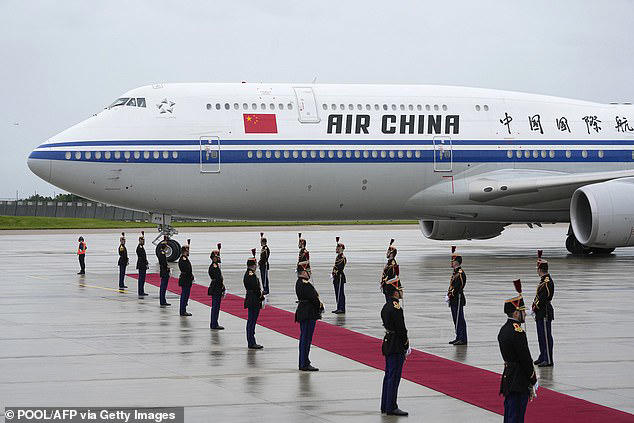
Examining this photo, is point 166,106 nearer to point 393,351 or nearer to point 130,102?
point 130,102

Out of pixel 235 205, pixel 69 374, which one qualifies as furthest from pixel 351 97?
pixel 69 374

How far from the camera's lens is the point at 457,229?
1363 inches

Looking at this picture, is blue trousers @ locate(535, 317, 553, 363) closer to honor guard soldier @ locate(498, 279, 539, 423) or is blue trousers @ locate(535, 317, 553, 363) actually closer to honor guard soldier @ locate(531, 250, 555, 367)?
honor guard soldier @ locate(531, 250, 555, 367)

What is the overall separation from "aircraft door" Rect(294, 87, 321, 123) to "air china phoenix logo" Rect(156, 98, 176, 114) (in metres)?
3.65

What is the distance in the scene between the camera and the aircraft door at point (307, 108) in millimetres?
30500

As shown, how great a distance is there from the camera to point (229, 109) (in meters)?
30.2

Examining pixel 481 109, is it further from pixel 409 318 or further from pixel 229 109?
pixel 409 318

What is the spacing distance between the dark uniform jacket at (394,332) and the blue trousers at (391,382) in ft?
0.22

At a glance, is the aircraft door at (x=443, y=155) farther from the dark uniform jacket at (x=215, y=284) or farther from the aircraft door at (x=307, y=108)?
the dark uniform jacket at (x=215, y=284)

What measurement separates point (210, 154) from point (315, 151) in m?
3.07

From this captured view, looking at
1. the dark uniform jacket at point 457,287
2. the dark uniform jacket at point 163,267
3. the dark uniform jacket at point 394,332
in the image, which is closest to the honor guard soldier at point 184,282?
the dark uniform jacket at point 163,267

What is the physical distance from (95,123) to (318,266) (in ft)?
25.3

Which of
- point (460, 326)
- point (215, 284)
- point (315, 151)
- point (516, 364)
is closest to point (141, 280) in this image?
point (215, 284)

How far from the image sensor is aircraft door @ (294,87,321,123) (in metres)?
30.5
